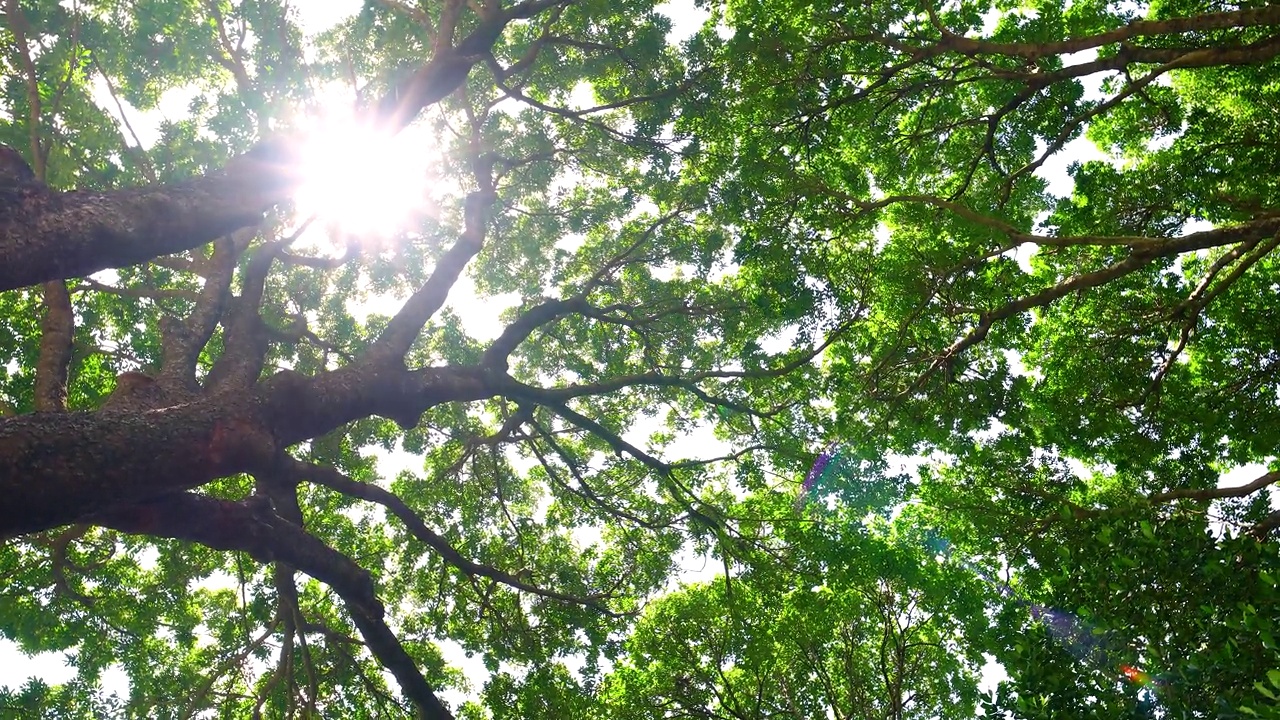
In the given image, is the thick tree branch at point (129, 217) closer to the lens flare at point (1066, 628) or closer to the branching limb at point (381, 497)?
the branching limb at point (381, 497)

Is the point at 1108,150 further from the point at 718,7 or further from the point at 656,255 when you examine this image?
the point at 656,255

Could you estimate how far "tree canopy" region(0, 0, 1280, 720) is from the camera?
4.72m

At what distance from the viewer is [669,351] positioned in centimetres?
820

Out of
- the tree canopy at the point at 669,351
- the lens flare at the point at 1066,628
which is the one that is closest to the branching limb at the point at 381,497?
the tree canopy at the point at 669,351

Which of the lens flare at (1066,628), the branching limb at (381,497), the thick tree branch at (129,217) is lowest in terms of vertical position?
the lens flare at (1066,628)

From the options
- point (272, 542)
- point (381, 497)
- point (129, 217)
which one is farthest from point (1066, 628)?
point (129, 217)

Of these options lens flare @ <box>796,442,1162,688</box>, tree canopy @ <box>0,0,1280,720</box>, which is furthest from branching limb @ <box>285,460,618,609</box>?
lens flare @ <box>796,442,1162,688</box>

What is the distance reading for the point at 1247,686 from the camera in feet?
10.8

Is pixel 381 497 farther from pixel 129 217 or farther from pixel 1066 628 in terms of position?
pixel 1066 628

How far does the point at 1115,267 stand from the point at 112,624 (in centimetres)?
982

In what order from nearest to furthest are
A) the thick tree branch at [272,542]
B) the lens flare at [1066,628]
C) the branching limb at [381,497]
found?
the lens flare at [1066,628] < the thick tree branch at [272,542] < the branching limb at [381,497]

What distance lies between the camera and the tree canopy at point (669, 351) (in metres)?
4.72

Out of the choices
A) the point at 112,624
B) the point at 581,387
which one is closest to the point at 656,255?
the point at 581,387

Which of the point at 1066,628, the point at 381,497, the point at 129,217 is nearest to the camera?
the point at 129,217
